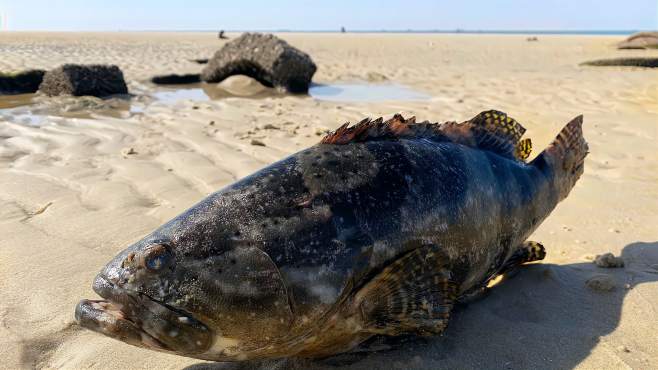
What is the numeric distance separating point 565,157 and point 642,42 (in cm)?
2304

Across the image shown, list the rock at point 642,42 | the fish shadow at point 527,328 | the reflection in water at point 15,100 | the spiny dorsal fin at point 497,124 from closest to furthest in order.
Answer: the fish shadow at point 527,328 < the spiny dorsal fin at point 497,124 < the reflection in water at point 15,100 < the rock at point 642,42

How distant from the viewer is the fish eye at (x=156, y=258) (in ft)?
6.54

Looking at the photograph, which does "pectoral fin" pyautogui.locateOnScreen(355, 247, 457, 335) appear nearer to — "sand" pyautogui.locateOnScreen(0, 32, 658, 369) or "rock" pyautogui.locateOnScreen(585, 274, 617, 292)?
"sand" pyautogui.locateOnScreen(0, 32, 658, 369)

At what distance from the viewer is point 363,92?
11.5 m

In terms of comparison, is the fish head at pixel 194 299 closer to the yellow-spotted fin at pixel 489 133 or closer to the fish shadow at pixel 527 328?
the fish shadow at pixel 527 328

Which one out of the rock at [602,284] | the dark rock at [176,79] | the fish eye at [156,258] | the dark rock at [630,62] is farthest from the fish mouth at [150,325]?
the dark rock at [630,62]

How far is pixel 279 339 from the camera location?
80.3 inches

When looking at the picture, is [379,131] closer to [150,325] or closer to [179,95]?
[150,325]

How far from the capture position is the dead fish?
1.97m

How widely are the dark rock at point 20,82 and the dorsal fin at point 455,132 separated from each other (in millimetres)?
9415

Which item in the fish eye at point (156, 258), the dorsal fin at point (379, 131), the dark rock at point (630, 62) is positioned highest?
the dorsal fin at point (379, 131)

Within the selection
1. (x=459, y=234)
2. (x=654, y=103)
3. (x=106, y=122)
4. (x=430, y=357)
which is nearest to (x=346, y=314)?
(x=430, y=357)

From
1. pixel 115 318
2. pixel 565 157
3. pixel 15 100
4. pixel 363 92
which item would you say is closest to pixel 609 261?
pixel 565 157

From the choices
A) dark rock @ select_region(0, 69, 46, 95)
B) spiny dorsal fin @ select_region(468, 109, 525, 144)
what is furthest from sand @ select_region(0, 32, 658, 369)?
dark rock @ select_region(0, 69, 46, 95)
